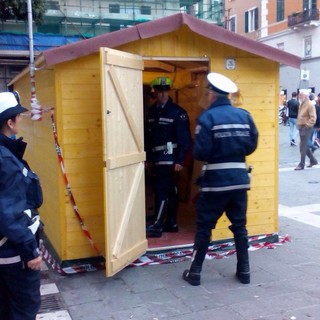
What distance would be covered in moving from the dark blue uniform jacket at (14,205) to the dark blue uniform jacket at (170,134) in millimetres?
3444

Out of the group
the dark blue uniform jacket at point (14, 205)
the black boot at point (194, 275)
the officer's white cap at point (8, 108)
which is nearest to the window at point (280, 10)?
the black boot at point (194, 275)

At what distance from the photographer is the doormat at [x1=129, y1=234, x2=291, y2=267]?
5961 millimetres

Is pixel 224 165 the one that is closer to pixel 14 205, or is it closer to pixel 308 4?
pixel 14 205

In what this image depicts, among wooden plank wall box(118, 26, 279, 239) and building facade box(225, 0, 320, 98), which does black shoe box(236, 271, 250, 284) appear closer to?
wooden plank wall box(118, 26, 279, 239)

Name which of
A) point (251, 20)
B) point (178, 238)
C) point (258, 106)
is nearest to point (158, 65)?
point (258, 106)

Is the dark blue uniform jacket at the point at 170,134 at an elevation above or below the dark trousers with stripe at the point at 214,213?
above

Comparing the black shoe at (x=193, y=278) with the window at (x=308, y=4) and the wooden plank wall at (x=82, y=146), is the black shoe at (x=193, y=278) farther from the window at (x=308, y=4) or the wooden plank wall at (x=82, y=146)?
the window at (x=308, y=4)

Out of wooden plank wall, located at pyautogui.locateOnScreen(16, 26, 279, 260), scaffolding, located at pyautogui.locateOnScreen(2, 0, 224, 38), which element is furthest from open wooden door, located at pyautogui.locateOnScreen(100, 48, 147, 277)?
scaffolding, located at pyautogui.locateOnScreen(2, 0, 224, 38)

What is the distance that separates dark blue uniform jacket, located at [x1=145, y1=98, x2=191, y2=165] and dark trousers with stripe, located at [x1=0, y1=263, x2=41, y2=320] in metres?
3.48

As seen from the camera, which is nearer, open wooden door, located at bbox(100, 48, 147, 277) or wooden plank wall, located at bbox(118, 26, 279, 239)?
open wooden door, located at bbox(100, 48, 147, 277)

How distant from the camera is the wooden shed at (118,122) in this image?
17.1 ft

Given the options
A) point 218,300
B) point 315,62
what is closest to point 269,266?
point 218,300

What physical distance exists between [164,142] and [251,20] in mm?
40395

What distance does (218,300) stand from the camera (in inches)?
190
